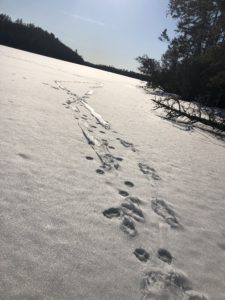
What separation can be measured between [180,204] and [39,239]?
1.37m

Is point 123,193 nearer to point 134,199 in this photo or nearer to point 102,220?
point 134,199

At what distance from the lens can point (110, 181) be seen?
107 inches

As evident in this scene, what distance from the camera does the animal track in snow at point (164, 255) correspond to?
1.78 meters

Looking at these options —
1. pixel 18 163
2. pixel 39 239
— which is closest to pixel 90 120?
pixel 18 163

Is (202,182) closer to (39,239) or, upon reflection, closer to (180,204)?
(180,204)

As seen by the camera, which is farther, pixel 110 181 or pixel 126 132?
pixel 126 132

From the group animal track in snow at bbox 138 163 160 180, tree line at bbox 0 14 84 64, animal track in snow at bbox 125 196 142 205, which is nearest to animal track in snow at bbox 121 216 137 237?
animal track in snow at bbox 125 196 142 205

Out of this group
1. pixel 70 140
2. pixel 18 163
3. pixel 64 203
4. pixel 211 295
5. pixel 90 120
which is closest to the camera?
pixel 211 295

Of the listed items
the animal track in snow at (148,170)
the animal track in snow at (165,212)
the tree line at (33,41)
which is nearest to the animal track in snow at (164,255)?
the animal track in snow at (165,212)

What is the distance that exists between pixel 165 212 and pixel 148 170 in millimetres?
970

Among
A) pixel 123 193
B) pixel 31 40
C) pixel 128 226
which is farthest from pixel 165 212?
pixel 31 40

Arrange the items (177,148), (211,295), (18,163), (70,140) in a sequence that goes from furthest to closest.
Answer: (177,148)
(70,140)
(18,163)
(211,295)

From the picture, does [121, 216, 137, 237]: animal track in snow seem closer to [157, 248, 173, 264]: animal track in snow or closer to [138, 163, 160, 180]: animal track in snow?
[157, 248, 173, 264]: animal track in snow

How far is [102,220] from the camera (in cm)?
202
